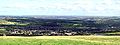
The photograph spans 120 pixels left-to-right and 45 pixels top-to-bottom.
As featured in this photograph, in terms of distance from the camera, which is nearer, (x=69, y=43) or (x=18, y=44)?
(x=18, y=44)

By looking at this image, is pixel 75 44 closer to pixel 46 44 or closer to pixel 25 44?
pixel 46 44

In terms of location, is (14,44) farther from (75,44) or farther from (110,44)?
(110,44)

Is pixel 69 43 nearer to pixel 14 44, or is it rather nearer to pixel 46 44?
pixel 46 44

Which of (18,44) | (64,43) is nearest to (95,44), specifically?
(64,43)

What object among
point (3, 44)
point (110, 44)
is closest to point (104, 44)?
point (110, 44)

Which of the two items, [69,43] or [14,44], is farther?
[69,43]

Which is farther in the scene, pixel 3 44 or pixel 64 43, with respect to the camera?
pixel 64 43

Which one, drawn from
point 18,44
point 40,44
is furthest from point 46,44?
point 18,44
